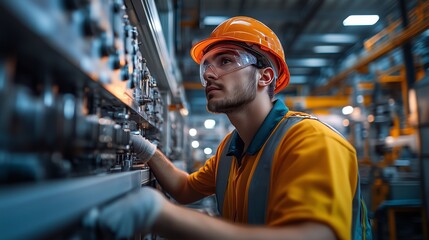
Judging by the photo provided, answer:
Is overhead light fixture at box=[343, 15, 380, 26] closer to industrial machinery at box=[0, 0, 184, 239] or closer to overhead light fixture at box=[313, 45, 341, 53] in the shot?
overhead light fixture at box=[313, 45, 341, 53]

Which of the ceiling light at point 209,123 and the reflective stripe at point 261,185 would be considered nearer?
the reflective stripe at point 261,185

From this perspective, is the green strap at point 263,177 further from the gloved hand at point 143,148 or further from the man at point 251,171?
the gloved hand at point 143,148

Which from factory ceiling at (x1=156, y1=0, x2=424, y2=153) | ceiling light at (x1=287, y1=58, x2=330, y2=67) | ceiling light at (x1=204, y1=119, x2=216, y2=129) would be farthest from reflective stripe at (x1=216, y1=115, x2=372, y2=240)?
ceiling light at (x1=204, y1=119, x2=216, y2=129)

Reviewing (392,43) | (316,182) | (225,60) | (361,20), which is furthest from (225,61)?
(361,20)

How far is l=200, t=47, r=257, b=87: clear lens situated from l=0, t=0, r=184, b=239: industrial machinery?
625mm

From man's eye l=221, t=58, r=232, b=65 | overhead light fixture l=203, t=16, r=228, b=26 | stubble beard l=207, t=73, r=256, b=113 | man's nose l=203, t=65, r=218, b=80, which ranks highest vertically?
overhead light fixture l=203, t=16, r=228, b=26

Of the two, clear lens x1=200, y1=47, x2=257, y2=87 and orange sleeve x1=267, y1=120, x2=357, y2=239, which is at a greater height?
clear lens x1=200, y1=47, x2=257, y2=87

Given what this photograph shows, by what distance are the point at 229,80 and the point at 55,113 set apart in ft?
2.77

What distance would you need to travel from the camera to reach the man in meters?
0.65

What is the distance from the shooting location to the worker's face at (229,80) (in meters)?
1.22

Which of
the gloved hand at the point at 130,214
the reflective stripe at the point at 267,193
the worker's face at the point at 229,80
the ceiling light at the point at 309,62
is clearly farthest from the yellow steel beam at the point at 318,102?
the gloved hand at the point at 130,214

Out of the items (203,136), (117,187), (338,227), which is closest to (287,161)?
(338,227)

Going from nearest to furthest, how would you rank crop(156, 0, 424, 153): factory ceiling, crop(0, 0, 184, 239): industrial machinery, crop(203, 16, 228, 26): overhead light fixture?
1. crop(0, 0, 184, 239): industrial machinery
2. crop(156, 0, 424, 153): factory ceiling
3. crop(203, 16, 228, 26): overhead light fixture

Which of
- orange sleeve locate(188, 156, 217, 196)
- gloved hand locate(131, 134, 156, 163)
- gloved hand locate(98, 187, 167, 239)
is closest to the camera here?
gloved hand locate(98, 187, 167, 239)
